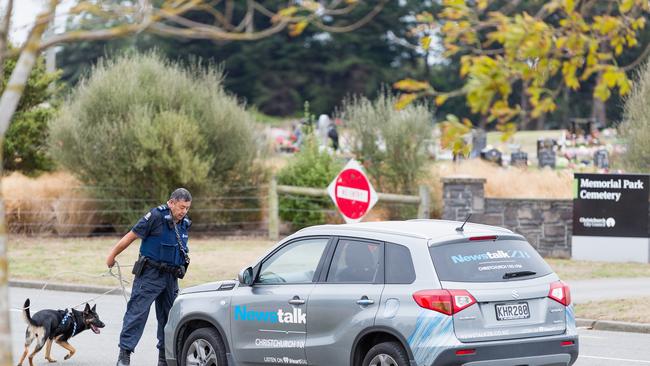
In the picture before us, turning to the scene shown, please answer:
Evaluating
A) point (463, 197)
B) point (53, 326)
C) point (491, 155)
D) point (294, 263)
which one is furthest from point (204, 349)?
point (491, 155)

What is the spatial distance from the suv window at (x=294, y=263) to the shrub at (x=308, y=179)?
16258 mm

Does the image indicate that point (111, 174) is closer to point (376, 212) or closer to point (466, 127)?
point (376, 212)

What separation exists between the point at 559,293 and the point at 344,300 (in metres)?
1.68

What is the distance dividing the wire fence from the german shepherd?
1430cm

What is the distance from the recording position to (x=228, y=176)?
28.1 meters

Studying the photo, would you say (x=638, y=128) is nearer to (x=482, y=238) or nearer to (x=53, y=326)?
(x=53, y=326)

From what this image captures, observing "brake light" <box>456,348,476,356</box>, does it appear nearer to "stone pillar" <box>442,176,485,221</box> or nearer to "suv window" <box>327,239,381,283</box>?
"suv window" <box>327,239,381,283</box>

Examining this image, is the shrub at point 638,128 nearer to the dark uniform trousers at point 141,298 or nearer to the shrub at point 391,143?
the shrub at point 391,143

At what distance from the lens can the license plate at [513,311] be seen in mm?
9133

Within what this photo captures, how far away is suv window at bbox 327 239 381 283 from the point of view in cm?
955

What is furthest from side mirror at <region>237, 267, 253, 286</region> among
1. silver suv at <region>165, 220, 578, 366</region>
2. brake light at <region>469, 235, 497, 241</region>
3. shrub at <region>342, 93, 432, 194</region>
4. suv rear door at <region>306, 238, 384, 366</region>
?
shrub at <region>342, 93, 432, 194</region>

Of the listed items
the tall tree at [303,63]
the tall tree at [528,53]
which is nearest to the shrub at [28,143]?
the tall tree at [528,53]

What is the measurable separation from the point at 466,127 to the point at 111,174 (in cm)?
2223

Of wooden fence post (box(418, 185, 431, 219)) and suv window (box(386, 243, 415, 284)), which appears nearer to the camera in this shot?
suv window (box(386, 243, 415, 284))
